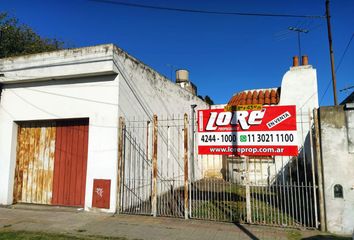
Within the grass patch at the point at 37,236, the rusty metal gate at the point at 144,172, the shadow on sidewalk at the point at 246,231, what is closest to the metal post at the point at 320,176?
the shadow on sidewalk at the point at 246,231

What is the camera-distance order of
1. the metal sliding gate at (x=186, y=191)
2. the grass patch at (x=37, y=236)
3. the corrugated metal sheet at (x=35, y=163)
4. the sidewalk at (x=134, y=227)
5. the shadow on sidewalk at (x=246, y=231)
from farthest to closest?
the corrugated metal sheet at (x=35, y=163) < the metal sliding gate at (x=186, y=191) < the sidewalk at (x=134, y=227) < the shadow on sidewalk at (x=246, y=231) < the grass patch at (x=37, y=236)

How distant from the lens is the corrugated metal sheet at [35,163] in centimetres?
834

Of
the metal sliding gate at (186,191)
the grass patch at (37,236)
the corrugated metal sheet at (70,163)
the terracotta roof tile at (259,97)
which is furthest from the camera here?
the terracotta roof tile at (259,97)

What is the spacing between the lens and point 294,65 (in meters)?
13.2

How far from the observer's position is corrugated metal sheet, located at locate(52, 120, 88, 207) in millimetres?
7910

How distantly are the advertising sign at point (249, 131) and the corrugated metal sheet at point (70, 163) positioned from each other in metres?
3.81

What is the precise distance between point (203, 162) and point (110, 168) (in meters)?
9.04

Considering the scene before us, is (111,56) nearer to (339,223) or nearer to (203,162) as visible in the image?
(339,223)

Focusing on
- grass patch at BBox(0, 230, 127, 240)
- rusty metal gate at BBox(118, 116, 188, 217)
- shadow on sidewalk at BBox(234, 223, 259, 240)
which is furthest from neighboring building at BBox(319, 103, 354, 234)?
grass patch at BBox(0, 230, 127, 240)

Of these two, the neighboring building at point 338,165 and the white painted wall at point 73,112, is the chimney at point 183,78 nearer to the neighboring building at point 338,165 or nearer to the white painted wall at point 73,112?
the white painted wall at point 73,112

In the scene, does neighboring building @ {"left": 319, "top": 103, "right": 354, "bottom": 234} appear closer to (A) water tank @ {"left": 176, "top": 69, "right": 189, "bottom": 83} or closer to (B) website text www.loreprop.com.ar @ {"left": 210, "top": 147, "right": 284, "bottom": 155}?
(B) website text www.loreprop.com.ar @ {"left": 210, "top": 147, "right": 284, "bottom": 155}

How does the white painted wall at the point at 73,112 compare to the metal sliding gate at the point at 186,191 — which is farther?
the white painted wall at the point at 73,112

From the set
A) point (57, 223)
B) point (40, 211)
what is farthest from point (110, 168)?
point (40, 211)

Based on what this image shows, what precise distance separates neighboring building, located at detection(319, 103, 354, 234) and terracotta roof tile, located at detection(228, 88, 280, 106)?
28.0 feet
